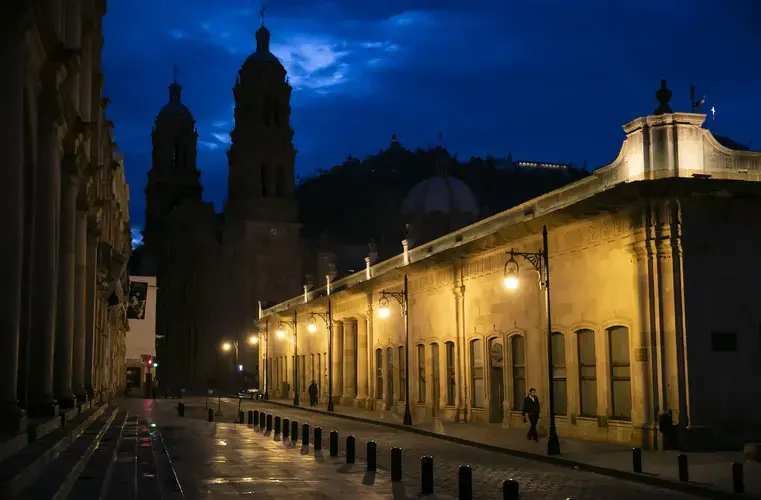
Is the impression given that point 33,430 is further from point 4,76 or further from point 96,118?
point 96,118

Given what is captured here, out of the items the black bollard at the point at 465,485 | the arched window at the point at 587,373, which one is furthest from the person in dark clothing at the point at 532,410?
the black bollard at the point at 465,485

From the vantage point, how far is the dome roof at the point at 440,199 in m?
94.1

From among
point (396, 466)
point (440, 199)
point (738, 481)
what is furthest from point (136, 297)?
point (738, 481)

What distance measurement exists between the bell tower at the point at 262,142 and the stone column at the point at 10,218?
77945 millimetres

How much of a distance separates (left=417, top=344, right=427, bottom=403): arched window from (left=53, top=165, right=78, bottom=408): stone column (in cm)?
2104

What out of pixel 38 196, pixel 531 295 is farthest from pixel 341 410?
pixel 38 196

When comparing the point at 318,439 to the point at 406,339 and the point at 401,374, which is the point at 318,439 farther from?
the point at 401,374

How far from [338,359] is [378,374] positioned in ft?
26.0

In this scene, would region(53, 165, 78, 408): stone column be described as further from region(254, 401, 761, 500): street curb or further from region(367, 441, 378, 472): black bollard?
region(254, 401, 761, 500): street curb

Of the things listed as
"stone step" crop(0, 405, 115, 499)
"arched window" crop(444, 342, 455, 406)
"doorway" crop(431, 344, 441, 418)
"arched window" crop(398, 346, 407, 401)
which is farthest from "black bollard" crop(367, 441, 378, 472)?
"arched window" crop(398, 346, 407, 401)

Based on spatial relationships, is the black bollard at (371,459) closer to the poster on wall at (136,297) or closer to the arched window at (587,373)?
the arched window at (587,373)

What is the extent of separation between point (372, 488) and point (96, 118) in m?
22.4

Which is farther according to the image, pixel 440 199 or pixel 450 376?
pixel 440 199

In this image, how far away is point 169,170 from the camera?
107 meters
